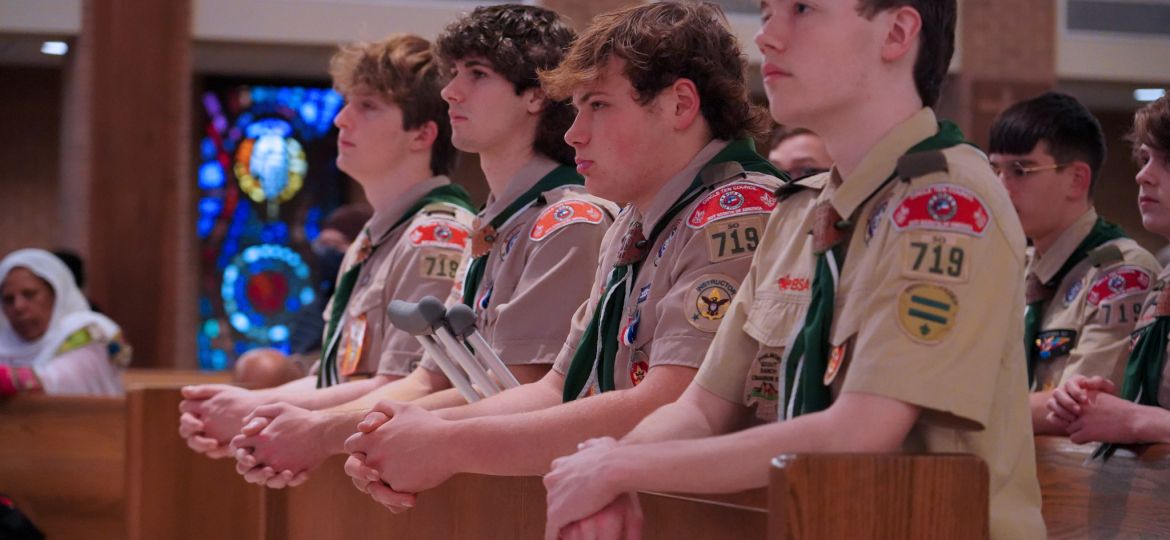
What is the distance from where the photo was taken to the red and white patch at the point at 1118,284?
3512 millimetres

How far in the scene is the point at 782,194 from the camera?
2.19m

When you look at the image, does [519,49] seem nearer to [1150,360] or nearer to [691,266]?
[691,266]

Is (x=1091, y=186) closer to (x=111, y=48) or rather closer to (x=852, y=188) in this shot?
(x=852, y=188)

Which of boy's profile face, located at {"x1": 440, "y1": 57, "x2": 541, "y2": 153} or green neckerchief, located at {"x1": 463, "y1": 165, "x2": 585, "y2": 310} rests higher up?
boy's profile face, located at {"x1": 440, "y1": 57, "x2": 541, "y2": 153}

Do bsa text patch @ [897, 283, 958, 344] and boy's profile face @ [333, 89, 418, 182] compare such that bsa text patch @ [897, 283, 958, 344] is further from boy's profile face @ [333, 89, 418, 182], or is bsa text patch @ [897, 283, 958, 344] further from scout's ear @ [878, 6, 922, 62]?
boy's profile face @ [333, 89, 418, 182]

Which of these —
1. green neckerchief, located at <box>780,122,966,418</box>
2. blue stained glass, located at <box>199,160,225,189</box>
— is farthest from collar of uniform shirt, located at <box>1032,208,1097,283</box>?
blue stained glass, located at <box>199,160,225,189</box>

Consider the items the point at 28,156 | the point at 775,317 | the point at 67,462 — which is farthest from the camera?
the point at 28,156

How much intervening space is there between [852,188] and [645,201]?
2.69 feet

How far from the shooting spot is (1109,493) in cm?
275

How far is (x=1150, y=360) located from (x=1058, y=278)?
0.59m

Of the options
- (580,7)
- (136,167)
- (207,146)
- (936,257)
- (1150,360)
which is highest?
(580,7)

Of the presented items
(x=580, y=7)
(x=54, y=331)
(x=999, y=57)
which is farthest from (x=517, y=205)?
(x=999, y=57)

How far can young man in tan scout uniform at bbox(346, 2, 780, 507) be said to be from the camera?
238 cm

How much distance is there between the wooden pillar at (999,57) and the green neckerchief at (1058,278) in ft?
22.0
